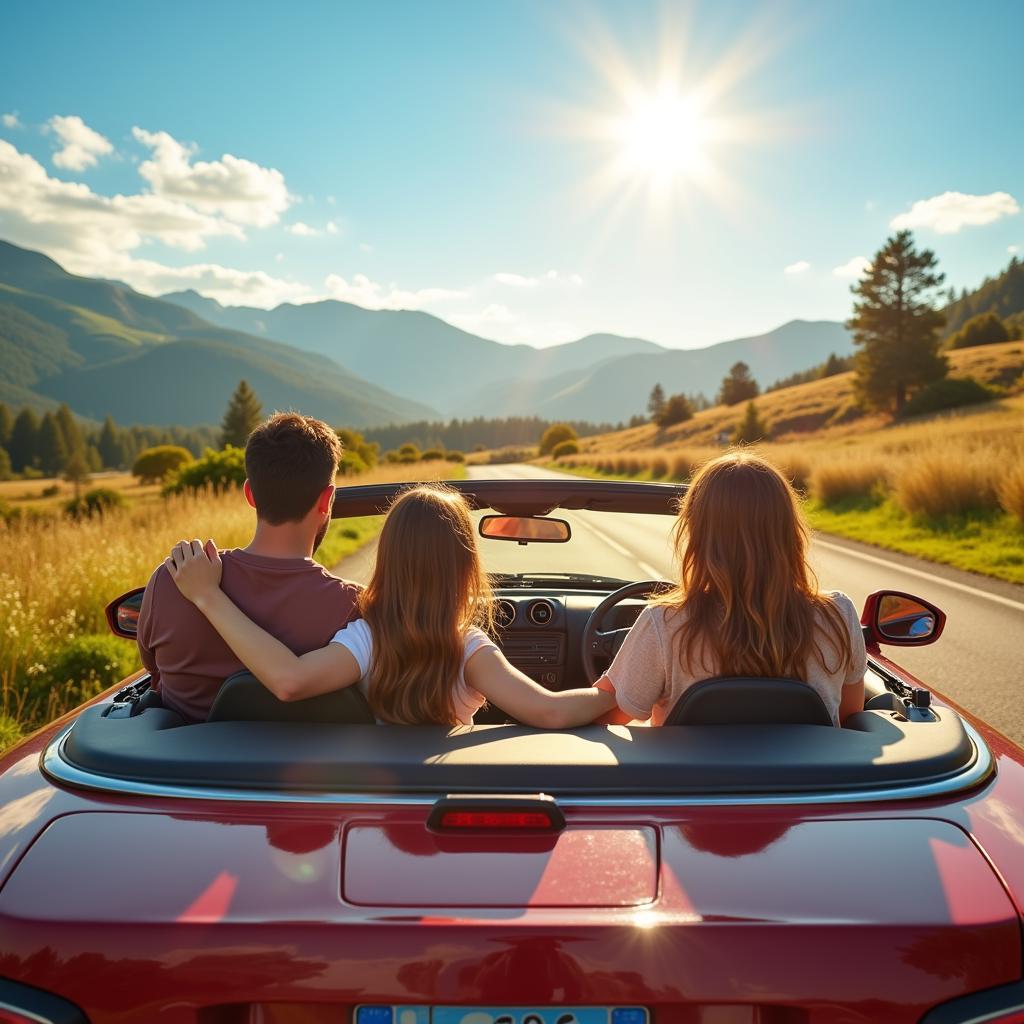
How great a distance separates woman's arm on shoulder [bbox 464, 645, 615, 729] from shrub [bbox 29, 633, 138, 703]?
4.83m

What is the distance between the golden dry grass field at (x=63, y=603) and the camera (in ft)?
20.4

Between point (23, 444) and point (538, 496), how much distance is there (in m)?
154

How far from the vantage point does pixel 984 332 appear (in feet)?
267

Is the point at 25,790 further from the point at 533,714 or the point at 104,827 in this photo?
the point at 533,714

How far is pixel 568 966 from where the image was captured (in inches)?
51.1

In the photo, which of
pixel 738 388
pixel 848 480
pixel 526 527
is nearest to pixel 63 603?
pixel 526 527

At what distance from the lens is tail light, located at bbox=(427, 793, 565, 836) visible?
1508 mm

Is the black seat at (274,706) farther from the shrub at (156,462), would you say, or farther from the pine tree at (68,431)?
the pine tree at (68,431)

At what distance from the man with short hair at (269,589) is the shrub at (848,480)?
19.2m

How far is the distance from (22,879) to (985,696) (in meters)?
6.05

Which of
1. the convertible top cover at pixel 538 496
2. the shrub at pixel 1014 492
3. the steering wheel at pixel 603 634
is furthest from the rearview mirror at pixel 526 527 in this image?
the shrub at pixel 1014 492

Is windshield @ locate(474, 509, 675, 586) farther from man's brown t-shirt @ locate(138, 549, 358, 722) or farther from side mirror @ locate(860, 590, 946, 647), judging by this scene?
man's brown t-shirt @ locate(138, 549, 358, 722)

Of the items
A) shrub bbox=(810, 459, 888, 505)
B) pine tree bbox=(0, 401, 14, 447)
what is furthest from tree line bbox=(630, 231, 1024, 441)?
pine tree bbox=(0, 401, 14, 447)

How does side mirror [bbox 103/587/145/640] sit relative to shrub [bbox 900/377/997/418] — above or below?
below
